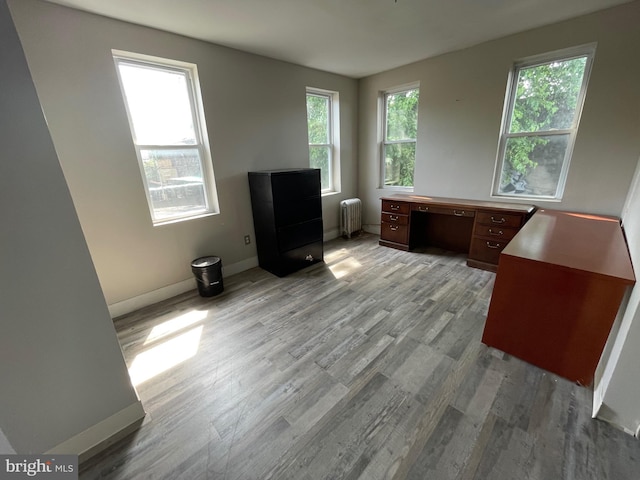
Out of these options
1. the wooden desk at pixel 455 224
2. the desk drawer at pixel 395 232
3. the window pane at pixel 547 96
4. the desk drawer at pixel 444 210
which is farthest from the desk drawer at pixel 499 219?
the window pane at pixel 547 96

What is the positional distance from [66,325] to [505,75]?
169 inches

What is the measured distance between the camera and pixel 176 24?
225 cm

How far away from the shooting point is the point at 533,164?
3035 millimetres

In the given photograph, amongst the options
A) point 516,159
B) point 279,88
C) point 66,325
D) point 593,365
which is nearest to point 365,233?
point 516,159

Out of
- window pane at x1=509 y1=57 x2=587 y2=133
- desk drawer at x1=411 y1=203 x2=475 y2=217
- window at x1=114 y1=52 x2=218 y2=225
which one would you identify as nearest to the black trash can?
window at x1=114 y1=52 x2=218 y2=225

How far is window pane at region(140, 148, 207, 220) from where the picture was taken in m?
2.58

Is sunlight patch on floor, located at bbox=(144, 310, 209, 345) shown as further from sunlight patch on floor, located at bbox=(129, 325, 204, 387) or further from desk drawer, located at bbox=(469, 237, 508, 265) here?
desk drawer, located at bbox=(469, 237, 508, 265)

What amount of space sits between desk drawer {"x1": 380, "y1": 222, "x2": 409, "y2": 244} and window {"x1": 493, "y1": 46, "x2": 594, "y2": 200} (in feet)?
4.21

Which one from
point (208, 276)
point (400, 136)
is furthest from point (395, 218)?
point (208, 276)

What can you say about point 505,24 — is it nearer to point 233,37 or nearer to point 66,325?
point 233,37

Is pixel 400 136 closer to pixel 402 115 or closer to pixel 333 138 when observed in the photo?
pixel 402 115

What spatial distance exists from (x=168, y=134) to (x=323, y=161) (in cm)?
230

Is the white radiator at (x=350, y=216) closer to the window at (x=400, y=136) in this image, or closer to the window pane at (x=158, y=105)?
the window at (x=400, y=136)

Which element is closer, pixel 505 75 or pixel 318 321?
pixel 318 321
